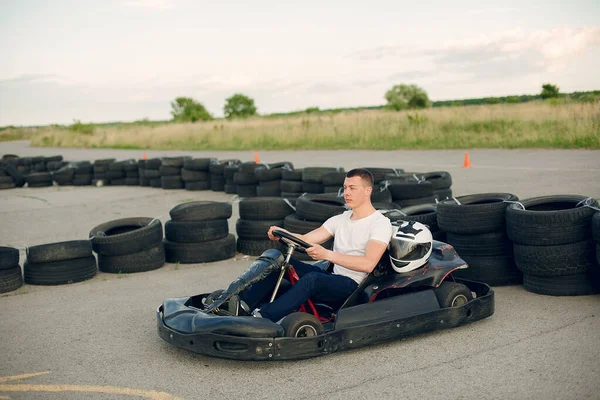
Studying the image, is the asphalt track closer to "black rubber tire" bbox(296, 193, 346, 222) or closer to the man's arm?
the man's arm

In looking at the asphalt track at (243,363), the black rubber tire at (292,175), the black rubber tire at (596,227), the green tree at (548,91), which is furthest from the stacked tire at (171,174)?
the green tree at (548,91)

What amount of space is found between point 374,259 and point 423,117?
25.4 m

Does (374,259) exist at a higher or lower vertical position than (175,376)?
higher

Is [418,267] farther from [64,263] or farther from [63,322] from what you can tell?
[64,263]

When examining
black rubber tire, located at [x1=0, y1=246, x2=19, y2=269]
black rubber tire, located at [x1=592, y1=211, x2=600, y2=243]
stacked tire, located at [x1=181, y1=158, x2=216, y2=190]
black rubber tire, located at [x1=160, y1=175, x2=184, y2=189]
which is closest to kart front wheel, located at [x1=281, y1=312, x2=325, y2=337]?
black rubber tire, located at [x1=592, y1=211, x2=600, y2=243]

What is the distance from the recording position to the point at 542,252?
19.8 ft

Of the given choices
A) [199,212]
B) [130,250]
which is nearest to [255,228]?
[199,212]

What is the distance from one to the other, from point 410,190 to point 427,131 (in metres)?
19.4

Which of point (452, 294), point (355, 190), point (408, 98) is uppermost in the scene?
point (408, 98)

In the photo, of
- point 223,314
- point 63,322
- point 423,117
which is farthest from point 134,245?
point 423,117

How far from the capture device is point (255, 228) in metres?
8.48

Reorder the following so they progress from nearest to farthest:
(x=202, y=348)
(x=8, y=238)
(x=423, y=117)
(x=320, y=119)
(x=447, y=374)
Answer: (x=447, y=374)
(x=202, y=348)
(x=8, y=238)
(x=423, y=117)
(x=320, y=119)

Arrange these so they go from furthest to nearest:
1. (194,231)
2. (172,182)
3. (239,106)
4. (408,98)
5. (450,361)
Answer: (239,106)
(408,98)
(172,182)
(194,231)
(450,361)

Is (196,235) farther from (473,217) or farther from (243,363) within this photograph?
(243,363)
